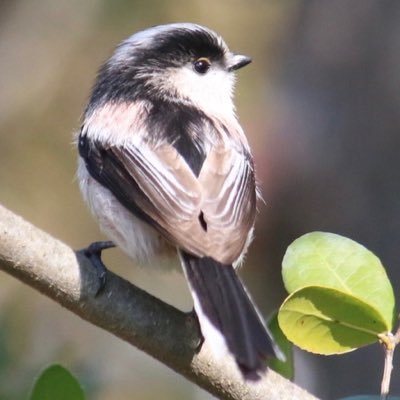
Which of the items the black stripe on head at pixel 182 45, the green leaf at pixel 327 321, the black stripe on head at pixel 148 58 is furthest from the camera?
the black stripe on head at pixel 182 45

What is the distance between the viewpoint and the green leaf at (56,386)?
6.10ft

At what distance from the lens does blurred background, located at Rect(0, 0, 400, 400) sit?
4555 millimetres

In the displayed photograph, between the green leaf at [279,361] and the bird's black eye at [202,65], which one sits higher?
the bird's black eye at [202,65]

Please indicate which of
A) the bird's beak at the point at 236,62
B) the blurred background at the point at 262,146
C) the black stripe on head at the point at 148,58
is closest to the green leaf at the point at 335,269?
the black stripe on head at the point at 148,58

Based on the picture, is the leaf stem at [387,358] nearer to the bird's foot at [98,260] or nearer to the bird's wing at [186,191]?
the bird's wing at [186,191]

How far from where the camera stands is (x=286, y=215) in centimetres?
497

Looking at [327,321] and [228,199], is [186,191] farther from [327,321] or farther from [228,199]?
[327,321]

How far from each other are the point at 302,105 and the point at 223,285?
2.93 meters

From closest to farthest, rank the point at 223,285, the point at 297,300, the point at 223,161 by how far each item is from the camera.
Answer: the point at 297,300
the point at 223,285
the point at 223,161

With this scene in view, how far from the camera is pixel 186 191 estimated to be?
244 centimetres

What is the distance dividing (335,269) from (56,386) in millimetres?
584

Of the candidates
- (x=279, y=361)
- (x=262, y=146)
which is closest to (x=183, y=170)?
(x=279, y=361)

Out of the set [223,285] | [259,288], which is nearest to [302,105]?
[259,288]

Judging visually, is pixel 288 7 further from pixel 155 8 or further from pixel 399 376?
pixel 399 376
